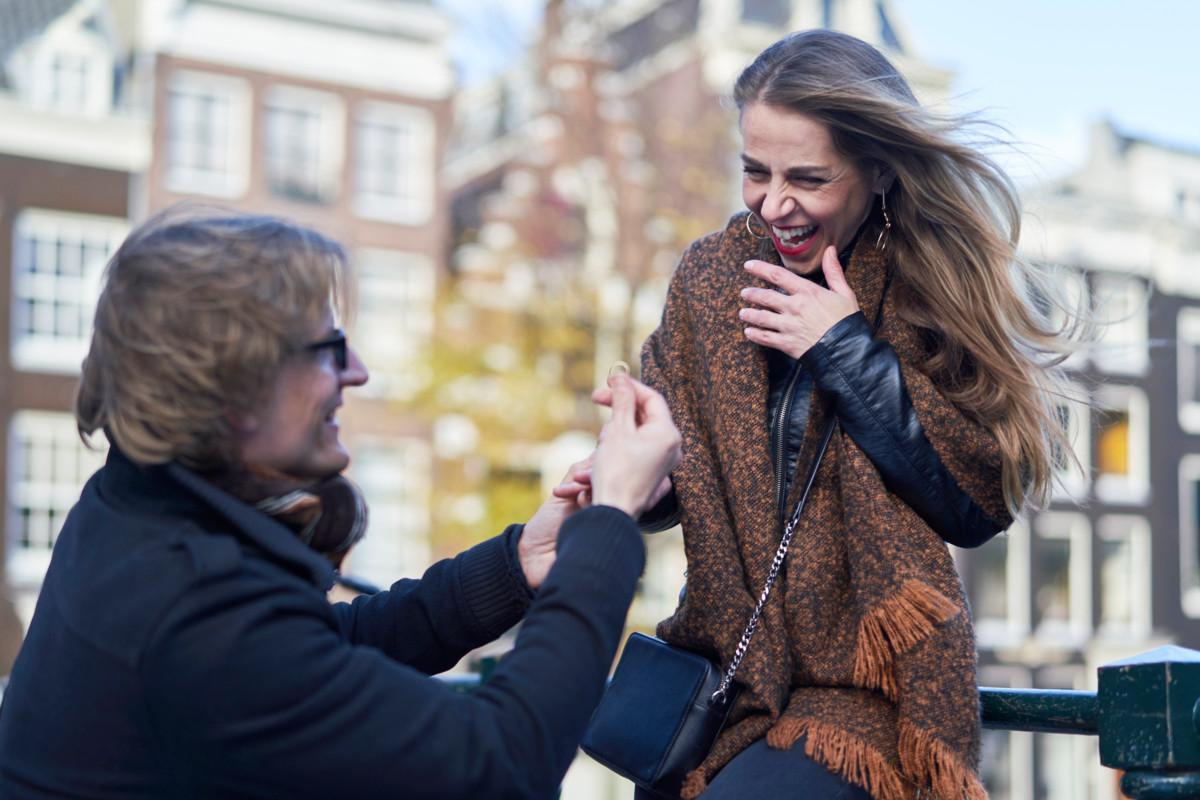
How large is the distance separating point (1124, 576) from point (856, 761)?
20354mm

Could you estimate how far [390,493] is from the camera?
55.9ft

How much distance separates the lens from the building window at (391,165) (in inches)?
687

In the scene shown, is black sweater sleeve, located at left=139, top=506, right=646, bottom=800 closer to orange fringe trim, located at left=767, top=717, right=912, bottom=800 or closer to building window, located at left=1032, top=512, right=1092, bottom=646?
orange fringe trim, located at left=767, top=717, right=912, bottom=800

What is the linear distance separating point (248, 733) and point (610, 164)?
1394 centimetres

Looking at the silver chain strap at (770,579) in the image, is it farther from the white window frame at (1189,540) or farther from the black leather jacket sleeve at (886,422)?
the white window frame at (1189,540)

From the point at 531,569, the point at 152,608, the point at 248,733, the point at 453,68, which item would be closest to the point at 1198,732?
the point at 531,569

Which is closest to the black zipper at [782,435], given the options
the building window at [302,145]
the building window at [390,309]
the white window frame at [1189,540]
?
the building window at [390,309]

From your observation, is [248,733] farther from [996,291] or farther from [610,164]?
[610,164]

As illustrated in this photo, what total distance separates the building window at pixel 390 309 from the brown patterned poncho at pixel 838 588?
1378 centimetres

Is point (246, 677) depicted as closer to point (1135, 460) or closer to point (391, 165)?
point (391, 165)

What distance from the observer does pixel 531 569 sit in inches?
81.8

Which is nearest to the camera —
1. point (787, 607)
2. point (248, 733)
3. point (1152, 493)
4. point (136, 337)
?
point (248, 733)

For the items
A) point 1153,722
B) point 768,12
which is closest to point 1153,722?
point 1153,722

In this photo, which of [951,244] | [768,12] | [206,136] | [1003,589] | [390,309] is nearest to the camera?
[951,244]
